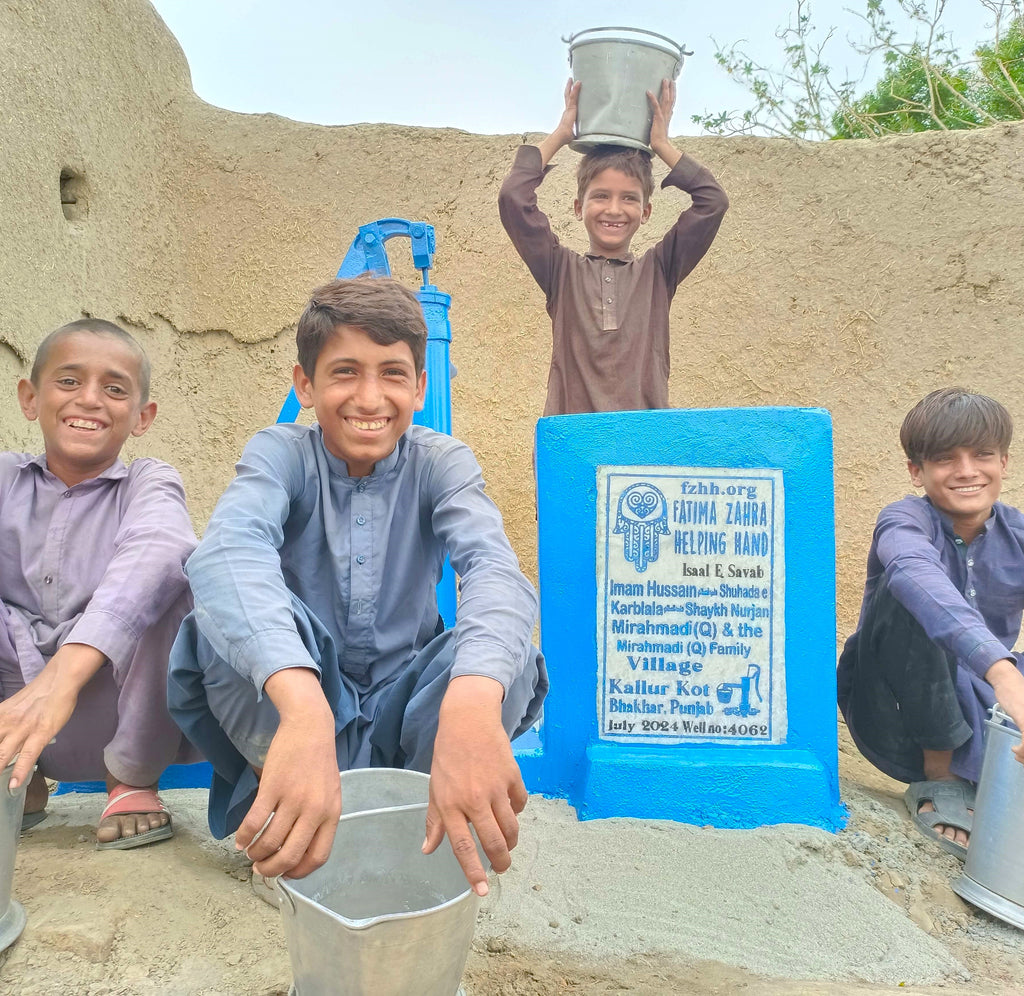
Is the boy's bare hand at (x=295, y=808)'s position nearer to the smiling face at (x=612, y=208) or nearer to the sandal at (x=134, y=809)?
the sandal at (x=134, y=809)

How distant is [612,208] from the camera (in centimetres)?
286

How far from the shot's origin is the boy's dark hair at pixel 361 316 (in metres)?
1.58

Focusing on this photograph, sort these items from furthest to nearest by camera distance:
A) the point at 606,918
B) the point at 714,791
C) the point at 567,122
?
the point at 567,122 → the point at 714,791 → the point at 606,918

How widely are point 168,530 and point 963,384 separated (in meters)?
4.34

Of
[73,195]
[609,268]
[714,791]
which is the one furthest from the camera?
[73,195]

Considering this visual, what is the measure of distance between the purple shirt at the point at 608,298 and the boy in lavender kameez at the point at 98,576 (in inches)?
53.8

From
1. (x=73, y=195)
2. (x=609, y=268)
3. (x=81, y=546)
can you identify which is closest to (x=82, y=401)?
(x=81, y=546)

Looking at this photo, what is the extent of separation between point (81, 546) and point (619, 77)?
1983 mm

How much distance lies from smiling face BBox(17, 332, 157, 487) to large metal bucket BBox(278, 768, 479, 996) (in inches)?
40.2

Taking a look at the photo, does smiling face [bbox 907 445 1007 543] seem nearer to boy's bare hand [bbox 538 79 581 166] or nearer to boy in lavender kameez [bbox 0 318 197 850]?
boy's bare hand [bbox 538 79 581 166]

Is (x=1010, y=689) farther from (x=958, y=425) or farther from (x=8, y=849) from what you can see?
(x=8, y=849)


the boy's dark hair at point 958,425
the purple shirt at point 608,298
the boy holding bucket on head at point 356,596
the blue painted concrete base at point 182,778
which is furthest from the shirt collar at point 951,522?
the blue painted concrete base at point 182,778

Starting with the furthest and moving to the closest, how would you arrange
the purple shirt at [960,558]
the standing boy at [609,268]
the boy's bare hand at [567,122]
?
the standing boy at [609,268] < the boy's bare hand at [567,122] < the purple shirt at [960,558]

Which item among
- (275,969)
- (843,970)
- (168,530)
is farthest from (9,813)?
(843,970)
